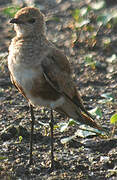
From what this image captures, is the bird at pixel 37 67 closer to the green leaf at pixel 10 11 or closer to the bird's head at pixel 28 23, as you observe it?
the bird's head at pixel 28 23

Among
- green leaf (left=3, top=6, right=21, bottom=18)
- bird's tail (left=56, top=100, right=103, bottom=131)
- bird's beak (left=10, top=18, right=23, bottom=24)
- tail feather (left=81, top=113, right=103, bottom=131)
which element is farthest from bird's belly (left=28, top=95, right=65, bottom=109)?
green leaf (left=3, top=6, right=21, bottom=18)

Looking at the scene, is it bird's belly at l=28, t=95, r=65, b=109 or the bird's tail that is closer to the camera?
bird's belly at l=28, t=95, r=65, b=109

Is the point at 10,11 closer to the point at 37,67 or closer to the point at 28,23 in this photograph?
the point at 28,23

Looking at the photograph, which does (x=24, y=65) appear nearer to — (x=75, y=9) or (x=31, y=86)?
(x=31, y=86)

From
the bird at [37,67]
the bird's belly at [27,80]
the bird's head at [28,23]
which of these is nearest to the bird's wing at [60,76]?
the bird at [37,67]

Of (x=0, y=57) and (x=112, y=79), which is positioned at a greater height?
(x=0, y=57)

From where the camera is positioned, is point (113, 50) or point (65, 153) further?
point (113, 50)

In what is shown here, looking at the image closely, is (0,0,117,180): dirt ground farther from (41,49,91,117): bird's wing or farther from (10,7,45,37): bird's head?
(10,7,45,37): bird's head

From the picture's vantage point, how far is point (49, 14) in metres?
8.06

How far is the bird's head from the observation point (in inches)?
183

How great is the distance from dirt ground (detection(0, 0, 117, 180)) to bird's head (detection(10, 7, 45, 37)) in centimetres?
111

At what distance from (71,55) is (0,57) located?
40.6 inches

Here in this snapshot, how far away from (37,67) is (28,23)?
50 cm

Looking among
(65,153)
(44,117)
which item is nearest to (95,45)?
(44,117)
